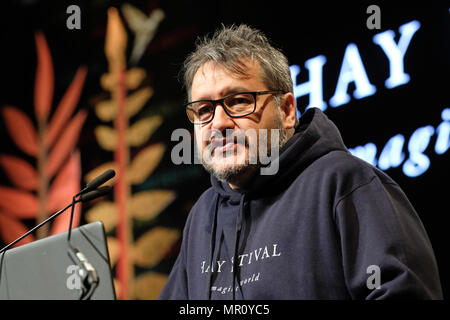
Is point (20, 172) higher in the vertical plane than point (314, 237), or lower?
higher

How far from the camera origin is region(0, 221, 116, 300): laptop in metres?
1.17

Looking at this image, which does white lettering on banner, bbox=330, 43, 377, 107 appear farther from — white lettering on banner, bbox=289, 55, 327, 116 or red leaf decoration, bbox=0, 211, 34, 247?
red leaf decoration, bbox=0, 211, 34, 247

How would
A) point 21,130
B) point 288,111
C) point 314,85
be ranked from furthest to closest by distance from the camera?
1. point 21,130
2. point 314,85
3. point 288,111

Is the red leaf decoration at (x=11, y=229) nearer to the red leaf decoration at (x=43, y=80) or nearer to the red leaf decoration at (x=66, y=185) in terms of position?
the red leaf decoration at (x=66, y=185)

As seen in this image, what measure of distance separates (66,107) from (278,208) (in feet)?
10.7

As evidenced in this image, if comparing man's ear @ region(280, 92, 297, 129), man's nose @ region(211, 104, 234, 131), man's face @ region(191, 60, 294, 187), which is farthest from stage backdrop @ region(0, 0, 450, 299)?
man's nose @ region(211, 104, 234, 131)

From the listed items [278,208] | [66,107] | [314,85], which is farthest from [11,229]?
[278,208]

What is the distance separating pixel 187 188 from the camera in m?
3.68

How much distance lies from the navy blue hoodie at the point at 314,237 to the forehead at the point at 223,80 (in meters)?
0.21

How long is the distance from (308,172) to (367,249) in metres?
0.32

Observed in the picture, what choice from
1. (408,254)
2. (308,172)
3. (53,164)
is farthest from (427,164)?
(53,164)

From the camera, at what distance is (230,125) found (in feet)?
5.19

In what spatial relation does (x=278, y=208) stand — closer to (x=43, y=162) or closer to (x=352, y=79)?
A: (x=352, y=79)
